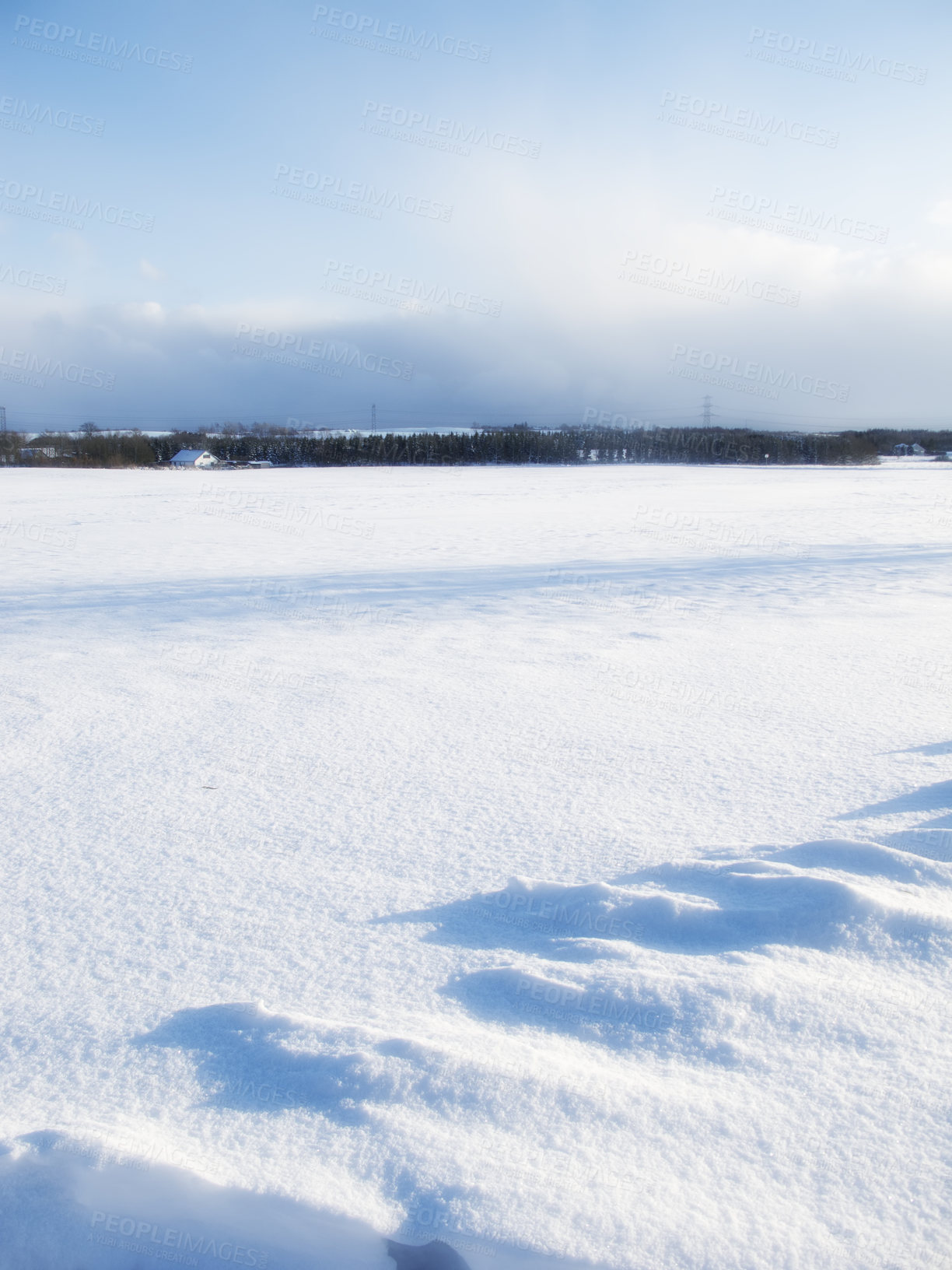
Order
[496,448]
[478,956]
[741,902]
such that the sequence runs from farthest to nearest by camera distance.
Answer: [496,448] < [741,902] < [478,956]

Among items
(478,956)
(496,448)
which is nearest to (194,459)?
(496,448)

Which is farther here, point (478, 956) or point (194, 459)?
point (194, 459)

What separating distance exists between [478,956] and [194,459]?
211 feet

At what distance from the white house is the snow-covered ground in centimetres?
5819

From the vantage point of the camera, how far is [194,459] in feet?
199

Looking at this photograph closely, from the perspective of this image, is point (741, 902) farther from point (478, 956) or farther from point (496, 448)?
point (496, 448)

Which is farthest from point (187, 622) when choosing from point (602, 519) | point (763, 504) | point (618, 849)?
point (763, 504)

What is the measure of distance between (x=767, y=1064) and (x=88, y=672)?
4.64m

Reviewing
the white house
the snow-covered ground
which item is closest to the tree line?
the white house

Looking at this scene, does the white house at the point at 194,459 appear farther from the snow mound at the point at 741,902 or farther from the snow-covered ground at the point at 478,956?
the snow mound at the point at 741,902

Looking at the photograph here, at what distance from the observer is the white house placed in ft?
194

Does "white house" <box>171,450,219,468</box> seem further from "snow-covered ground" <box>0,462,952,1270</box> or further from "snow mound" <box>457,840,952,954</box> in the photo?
"snow mound" <box>457,840,952,954</box>

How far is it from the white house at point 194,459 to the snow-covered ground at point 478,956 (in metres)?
58.2

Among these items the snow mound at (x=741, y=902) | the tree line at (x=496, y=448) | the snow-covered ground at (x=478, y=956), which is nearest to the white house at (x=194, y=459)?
the tree line at (x=496, y=448)
